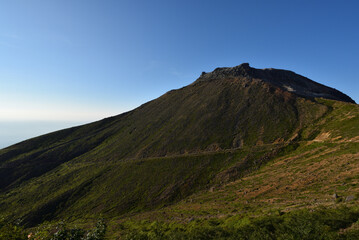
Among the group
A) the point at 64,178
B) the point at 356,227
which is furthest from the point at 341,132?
the point at 64,178

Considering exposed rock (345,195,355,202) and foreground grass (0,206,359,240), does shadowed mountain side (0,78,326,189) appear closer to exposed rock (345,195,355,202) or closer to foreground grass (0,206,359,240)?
exposed rock (345,195,355,202)

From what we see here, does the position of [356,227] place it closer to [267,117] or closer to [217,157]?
[217,157]

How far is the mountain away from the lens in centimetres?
4498

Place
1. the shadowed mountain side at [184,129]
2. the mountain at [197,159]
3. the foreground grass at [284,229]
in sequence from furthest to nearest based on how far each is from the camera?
the shadowed mountain side at [184,129], the mountain at [197,159], the foreground grass at [284,229]

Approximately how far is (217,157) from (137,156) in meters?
40.8

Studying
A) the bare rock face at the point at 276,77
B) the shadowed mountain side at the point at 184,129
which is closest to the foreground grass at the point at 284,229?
the shadowed mountain side at the point at 184,129

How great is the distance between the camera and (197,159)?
7050cm

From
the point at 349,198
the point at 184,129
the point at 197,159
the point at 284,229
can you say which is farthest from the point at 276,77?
the point at 284,229

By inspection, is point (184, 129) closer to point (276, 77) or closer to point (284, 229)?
point (284, 229)

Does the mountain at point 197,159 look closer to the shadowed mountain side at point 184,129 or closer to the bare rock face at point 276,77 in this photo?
the shadowed mountain side at point 184,129

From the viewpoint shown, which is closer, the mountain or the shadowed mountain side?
the mountain

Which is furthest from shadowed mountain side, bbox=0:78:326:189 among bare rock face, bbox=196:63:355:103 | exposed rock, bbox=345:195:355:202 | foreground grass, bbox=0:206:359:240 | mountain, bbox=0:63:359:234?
foreground grass, bbox=0:206:359:240

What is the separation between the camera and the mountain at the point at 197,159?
44978 millimetres

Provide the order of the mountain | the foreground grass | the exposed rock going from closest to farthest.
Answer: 1. the foreground grass
2. the exposed rock
3. the mountain
